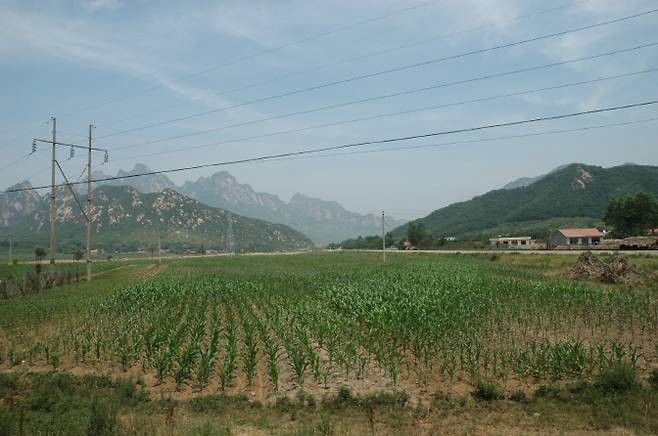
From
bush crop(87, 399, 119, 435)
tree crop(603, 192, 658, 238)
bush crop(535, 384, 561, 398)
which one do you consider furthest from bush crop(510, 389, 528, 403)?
tree crop(603, 192, 658, 238)

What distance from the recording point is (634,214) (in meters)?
95.4

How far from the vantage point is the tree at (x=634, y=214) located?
94.2 m

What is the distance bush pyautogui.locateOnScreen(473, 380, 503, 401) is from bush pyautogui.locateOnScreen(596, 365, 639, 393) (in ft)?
8.82

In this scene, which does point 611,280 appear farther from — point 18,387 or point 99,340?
point 18,387

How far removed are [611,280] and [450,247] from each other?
255 feet

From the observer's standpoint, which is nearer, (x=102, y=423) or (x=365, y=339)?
(x=102, y=423)

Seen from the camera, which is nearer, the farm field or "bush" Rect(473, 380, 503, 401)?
the farm field

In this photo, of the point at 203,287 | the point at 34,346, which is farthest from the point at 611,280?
the point at 34,346

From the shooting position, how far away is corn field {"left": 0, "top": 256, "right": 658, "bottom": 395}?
43.7 feet

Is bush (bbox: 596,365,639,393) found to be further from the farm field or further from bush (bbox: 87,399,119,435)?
bush (bbox: 87,399,119,435)

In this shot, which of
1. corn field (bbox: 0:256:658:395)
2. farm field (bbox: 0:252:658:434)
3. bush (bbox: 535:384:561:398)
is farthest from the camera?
corn field (bbox: 0:256:658:395)

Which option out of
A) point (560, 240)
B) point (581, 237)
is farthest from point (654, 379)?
point (560, 240)

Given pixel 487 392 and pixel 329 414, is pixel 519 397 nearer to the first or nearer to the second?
pixel 487 392

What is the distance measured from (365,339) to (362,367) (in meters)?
3.17
